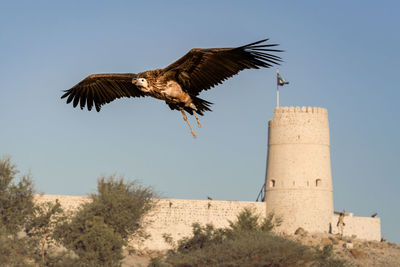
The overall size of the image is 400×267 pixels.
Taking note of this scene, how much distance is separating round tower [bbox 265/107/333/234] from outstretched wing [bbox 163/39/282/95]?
43429 mm

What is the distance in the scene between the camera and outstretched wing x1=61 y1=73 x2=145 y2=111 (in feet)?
49.8

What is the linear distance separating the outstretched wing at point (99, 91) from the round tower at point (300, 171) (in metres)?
41.2

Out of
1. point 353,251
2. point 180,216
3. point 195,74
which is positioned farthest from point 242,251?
point 195,74

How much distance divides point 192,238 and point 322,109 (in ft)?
46.1

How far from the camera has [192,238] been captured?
5262 cm

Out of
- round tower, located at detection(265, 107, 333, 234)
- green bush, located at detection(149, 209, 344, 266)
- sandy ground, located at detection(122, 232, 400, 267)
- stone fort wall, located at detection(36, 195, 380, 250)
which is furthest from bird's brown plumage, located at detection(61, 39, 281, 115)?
round tower, located at detection(265, 107, 333, 234)

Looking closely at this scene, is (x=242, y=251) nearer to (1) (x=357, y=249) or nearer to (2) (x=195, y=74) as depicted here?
(1) (x=357, y=249)

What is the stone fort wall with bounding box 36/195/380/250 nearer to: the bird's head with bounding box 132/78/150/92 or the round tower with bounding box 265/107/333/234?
the round tower with bounding box 265/107/333/234

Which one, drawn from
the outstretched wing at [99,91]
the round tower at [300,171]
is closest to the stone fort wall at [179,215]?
the round tower at [300,171]

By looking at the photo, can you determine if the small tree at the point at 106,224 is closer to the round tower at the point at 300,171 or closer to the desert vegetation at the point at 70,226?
the desert vegetation at the point at 70,226

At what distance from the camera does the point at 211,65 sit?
13.3 metres

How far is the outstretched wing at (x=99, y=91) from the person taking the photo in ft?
49.8

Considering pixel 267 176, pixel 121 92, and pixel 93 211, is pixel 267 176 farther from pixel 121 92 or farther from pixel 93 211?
pixel 121 92

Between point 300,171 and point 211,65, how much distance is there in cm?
4405
